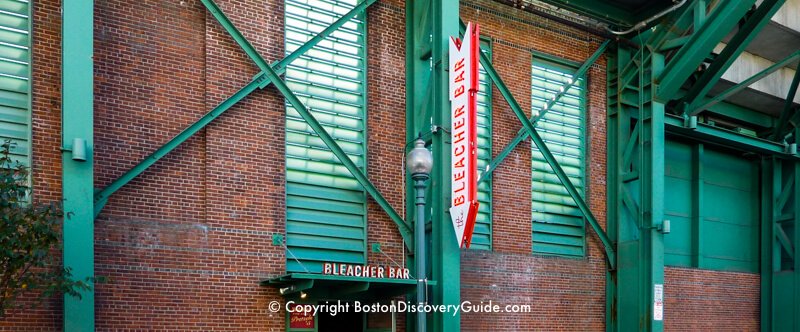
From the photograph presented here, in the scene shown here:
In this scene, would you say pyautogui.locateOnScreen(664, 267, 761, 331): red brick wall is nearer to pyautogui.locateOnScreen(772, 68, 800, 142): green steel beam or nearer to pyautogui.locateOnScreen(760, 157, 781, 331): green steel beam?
pyautogui.locateOnScreen(760, 157, 781, 331): green steel beam

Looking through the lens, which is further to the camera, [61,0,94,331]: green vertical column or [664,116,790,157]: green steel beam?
[664,116,790,157]: green steel beam

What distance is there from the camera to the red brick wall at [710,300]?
18844 millimetres

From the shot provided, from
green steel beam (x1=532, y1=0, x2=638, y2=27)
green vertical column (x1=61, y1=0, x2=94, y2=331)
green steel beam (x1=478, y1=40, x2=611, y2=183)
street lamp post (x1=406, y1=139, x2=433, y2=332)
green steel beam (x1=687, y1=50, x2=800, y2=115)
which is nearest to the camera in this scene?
green vertical column (x1=61, y1=0, x2=94, y2=331)

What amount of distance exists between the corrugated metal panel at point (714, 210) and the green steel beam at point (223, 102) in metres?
9.91

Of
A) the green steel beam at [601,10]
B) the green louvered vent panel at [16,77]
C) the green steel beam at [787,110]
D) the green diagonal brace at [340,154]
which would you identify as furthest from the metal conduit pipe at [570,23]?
the green louvered vent panel at [16,77]

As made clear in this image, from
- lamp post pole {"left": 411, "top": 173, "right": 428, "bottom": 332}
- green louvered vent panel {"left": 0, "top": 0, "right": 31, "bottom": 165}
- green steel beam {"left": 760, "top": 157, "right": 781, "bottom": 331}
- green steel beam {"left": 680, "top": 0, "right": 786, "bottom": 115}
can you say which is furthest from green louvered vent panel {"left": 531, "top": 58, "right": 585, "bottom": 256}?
green louvered vent panel {"left": 0, "top": 0, "right": 31, "bottom": 165}

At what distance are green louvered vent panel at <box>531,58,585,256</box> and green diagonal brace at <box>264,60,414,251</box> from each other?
3.69 metres

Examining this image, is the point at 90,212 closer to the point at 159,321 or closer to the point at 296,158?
the point at 159,321

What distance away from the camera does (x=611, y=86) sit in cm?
1873

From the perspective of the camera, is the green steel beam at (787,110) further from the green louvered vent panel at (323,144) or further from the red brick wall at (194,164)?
the green louvered vent panel at (323,144)

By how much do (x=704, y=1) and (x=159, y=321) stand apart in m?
13.0

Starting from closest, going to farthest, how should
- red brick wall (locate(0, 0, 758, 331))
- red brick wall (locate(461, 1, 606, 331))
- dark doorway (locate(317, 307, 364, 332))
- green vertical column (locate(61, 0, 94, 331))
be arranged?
green vertical column (locate(61, 0, 94, 331)) → red brick wall (locate(0, 0, 758, 331)) → dark doorway (locate(317, 307, 364, 332)) → red brick wall (locate(461, 1, 606, 331))

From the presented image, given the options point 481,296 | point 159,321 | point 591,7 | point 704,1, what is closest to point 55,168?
point 159,321

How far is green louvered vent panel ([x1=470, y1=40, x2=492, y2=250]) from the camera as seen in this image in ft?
53.4
